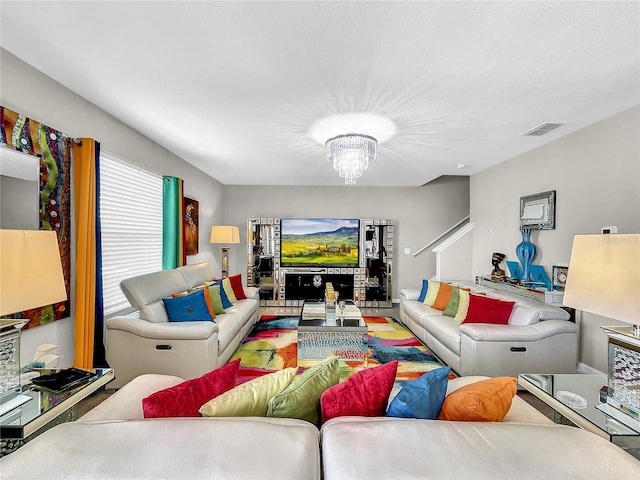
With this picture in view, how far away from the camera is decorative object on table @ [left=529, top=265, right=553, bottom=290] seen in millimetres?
3586

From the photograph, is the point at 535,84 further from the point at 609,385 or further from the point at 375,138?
the point at 609,385

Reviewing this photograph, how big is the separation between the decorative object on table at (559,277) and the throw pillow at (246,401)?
11.2ft

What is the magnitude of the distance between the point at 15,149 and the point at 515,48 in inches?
122

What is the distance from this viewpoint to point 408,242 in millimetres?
6441

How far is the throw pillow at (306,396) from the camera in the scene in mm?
1179

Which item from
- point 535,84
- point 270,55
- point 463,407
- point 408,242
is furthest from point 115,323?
point 408,242

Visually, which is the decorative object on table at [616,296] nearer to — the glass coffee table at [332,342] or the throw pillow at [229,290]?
the glass coffee table at [332,342]

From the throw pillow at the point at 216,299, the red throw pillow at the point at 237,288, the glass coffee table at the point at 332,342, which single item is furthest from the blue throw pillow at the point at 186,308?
the red throw pillow at the point at 237,288

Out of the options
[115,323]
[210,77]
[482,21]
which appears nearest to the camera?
[482,21]

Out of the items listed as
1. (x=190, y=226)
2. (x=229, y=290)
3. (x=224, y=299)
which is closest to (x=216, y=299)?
(x=224, y=299)

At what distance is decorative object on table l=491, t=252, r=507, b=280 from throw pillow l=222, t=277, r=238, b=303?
→ 368cm

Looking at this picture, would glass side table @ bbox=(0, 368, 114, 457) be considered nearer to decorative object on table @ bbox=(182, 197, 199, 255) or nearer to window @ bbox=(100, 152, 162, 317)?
window @ bbox=(100, 152, 162, 317)

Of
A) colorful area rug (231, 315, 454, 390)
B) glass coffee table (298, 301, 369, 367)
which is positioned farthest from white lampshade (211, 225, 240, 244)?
glass coffee table (298, 301, 369, 367)

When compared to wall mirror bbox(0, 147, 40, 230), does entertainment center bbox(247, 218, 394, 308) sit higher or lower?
lower
